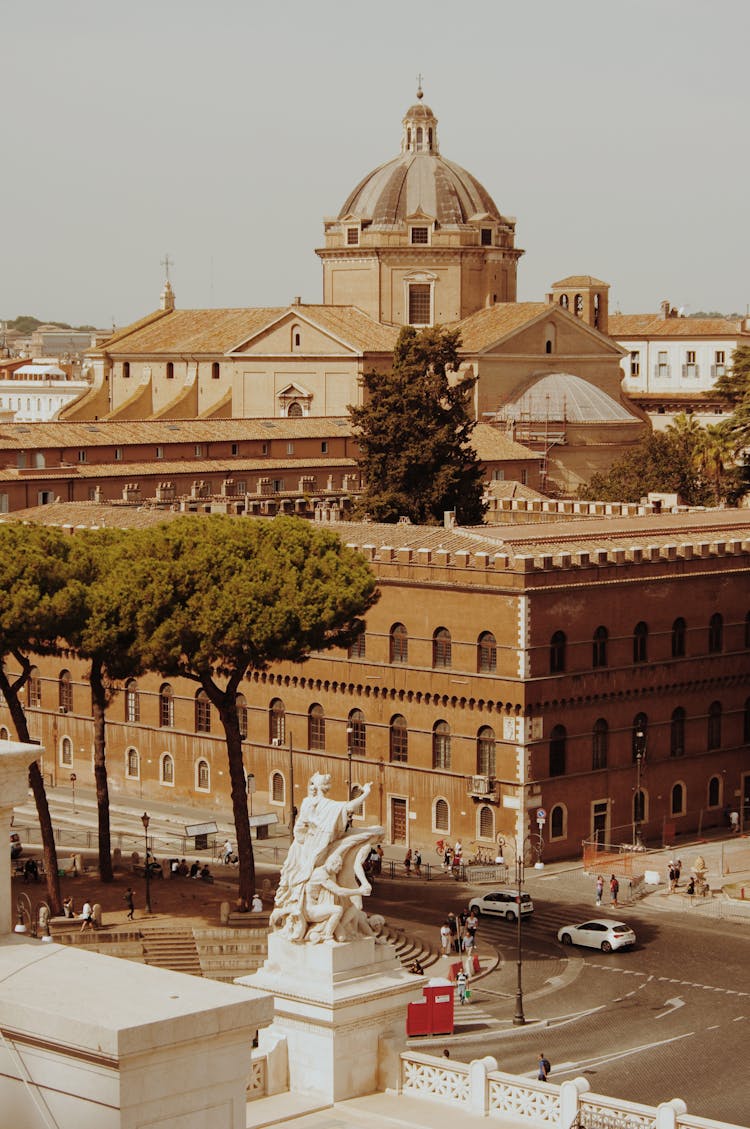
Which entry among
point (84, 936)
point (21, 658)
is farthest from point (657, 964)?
point (21, 658)

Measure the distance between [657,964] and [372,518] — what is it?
33856mm

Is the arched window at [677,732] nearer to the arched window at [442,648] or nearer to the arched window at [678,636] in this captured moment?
the arched window at [678,636]

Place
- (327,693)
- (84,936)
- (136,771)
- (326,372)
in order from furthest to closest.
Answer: (326,372) → (136,771) → (327,693) → (84,936)

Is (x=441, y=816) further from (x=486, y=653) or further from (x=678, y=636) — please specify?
(x=678, y=636)

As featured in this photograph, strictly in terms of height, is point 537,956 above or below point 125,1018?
below

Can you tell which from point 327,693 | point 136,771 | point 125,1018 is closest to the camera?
point 125,1018

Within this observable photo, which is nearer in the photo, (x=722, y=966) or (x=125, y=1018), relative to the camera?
(x=125, y=1018)

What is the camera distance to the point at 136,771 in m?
67.2

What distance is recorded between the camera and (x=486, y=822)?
58.0 m

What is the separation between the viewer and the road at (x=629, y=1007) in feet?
122

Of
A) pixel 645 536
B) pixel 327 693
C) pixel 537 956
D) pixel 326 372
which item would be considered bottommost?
pixel 537 956

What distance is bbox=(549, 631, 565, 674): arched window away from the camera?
190ft

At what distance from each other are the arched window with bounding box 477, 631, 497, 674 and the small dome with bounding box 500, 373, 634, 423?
49.3 meters

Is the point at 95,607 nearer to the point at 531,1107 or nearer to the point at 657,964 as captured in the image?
the point at 657,964
